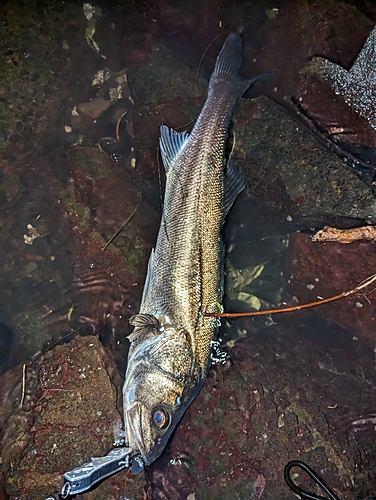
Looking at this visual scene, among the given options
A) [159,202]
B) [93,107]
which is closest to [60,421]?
[159,202]

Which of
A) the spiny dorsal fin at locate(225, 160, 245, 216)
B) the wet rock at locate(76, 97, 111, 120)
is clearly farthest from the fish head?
the wet rock at locate(76, 97, 111, 120)

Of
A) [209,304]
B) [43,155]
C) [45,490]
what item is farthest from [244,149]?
[45,490]

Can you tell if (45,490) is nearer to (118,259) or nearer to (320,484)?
(118,259)

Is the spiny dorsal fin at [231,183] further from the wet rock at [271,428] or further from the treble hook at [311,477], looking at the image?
the treble hook at [311,477]

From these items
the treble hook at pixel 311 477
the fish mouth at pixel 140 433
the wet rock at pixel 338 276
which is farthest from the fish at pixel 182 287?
the treble hook at pixel 311 477

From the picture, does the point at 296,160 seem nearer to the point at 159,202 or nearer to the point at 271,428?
the point at 159,202

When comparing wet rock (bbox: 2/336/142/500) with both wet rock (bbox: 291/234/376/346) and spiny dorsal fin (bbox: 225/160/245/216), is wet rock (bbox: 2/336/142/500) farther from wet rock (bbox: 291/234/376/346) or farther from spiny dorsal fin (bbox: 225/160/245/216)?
wet rock (bbox: 291/234/376/346)
